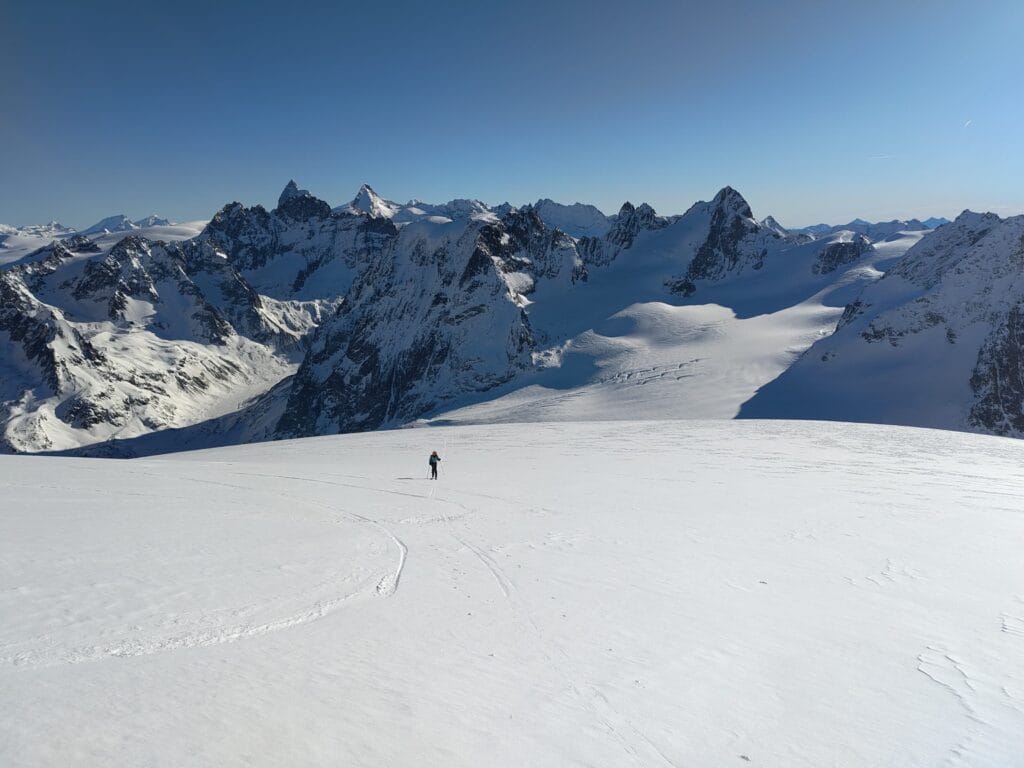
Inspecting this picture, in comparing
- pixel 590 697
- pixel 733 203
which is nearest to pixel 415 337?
pixel 733 203

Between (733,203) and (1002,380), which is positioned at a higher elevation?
(733,203)

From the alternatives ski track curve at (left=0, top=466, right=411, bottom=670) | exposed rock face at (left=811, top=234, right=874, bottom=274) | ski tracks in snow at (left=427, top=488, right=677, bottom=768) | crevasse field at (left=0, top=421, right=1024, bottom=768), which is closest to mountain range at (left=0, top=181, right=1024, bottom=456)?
exposed rock face at (left=811, top=234, right=874, bottom=274)

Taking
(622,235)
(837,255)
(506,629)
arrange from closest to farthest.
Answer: (506,629)
(837,255)
(622,235)

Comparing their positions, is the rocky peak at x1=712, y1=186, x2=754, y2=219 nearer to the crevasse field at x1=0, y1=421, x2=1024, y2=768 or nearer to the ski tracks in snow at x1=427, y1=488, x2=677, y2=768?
the crevasse field at x1=0, y1=421, x2=1024, y2=768

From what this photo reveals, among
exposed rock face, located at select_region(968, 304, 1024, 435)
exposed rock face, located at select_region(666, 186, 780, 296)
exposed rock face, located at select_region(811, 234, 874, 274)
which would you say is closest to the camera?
exposed rock face, located at select_region(968, 304, 1024, 435)

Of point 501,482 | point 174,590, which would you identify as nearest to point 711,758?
point 174,590

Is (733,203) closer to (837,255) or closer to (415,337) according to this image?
(837,255)
